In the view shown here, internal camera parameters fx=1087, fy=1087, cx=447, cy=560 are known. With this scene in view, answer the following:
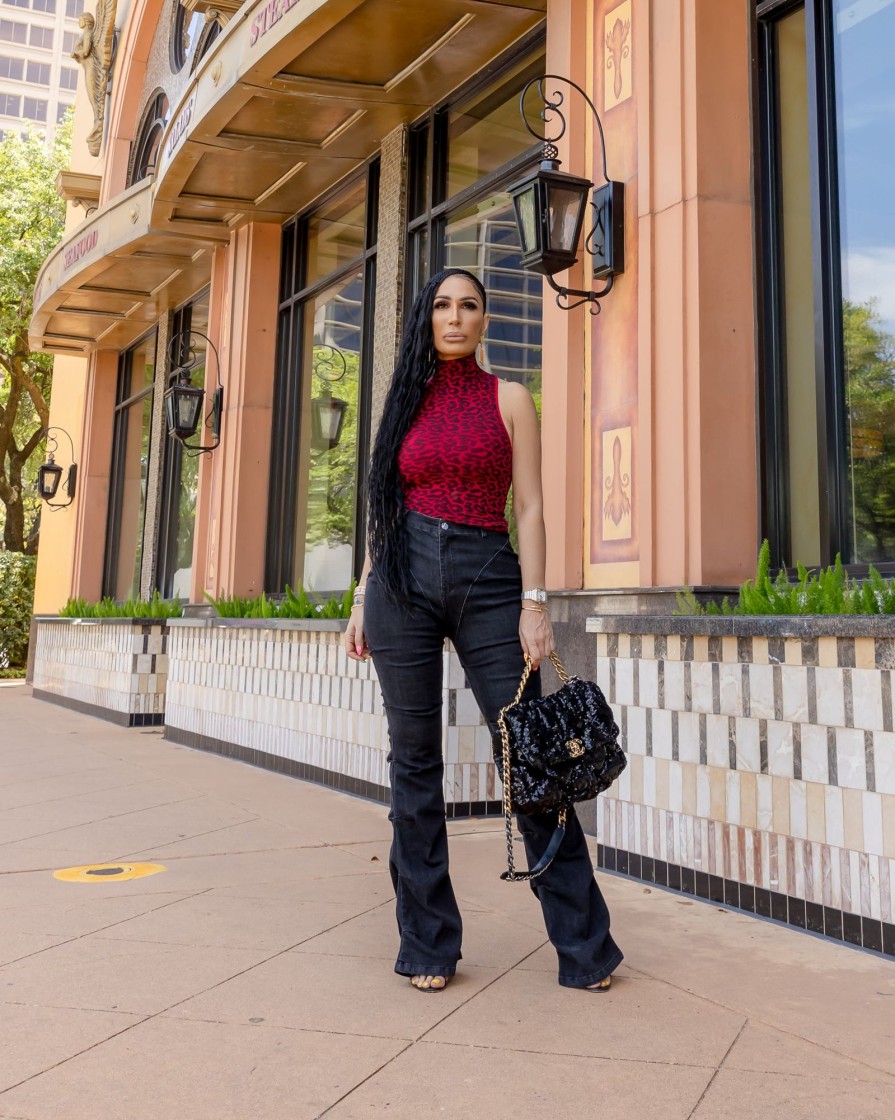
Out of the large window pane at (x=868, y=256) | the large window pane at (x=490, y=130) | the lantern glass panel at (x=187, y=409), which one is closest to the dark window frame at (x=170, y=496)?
the lantern glass panel at (x=187, y=409)

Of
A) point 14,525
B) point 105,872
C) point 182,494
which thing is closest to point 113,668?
point 182,494

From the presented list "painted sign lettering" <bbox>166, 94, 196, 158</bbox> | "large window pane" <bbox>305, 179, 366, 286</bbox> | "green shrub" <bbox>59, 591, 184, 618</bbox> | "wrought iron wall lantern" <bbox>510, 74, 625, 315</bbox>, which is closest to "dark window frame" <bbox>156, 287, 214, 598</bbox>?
"green shrub" <bbox>59, 591, 184, 618</bbox>

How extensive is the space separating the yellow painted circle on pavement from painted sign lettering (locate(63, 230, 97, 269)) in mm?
7716

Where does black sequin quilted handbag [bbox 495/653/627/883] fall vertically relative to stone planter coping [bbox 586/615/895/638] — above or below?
below

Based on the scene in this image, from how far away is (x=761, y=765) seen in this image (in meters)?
3.54

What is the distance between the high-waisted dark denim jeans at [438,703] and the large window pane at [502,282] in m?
3.46

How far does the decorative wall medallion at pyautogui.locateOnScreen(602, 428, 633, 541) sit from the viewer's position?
484cm

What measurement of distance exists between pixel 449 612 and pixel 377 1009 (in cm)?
99

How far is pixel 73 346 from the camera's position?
1402 centimetres

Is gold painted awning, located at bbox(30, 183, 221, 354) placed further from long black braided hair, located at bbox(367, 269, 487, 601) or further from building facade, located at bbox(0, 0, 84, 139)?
building facade, located at bbox(0, 0, 84, 139)

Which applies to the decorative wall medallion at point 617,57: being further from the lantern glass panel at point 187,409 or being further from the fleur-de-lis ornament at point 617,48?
the lantern glass panel at point 187,409

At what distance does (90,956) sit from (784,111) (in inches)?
168

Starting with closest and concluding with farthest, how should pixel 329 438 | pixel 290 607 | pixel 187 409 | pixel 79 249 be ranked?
pixel 290 607 → pixel 329 438 → pixel 187 409 → pixel 79 249

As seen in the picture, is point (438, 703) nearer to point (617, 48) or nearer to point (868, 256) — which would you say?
point (868, 256)
